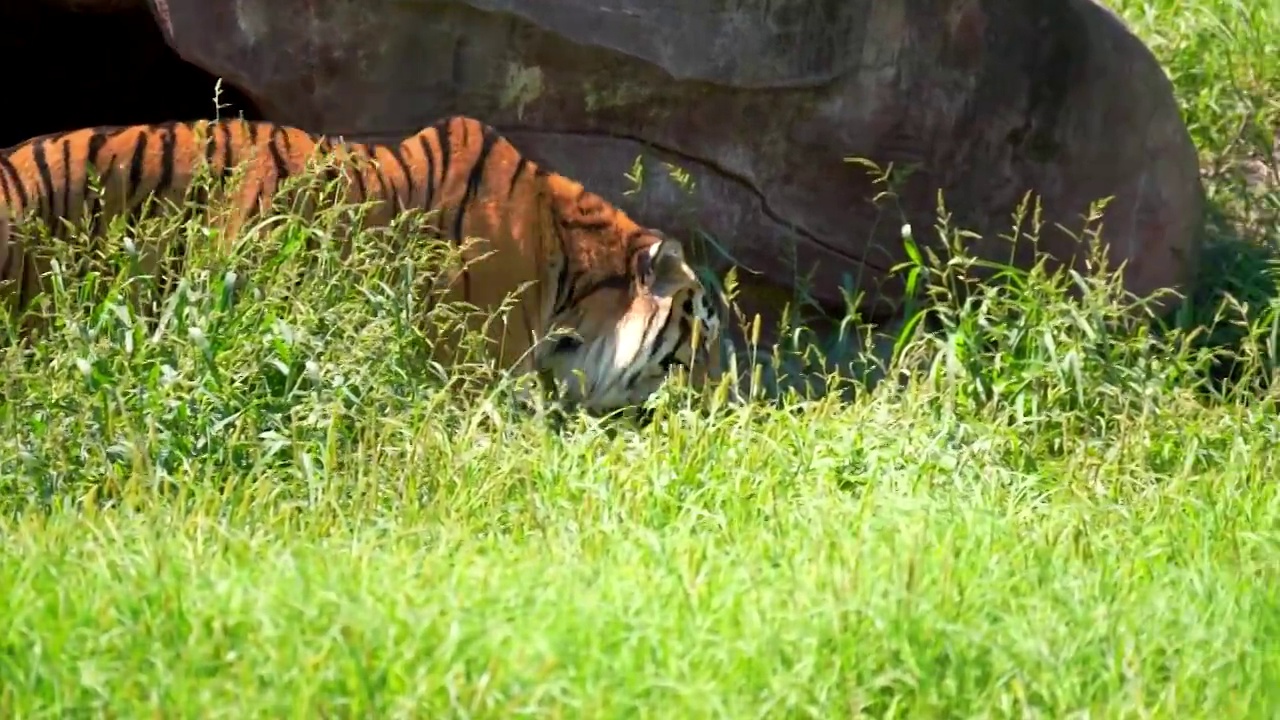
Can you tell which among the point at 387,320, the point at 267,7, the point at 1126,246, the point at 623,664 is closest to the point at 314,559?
the point at 623,664

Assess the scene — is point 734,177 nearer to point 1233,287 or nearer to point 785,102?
point 785,102

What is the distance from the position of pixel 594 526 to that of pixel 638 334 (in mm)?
1606

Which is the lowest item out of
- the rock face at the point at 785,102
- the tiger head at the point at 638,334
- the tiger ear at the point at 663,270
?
the tiger head at the point at 638,334

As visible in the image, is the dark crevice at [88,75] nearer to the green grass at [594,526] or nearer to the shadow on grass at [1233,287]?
the green grass at [594,526]

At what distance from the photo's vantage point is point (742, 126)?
602cm

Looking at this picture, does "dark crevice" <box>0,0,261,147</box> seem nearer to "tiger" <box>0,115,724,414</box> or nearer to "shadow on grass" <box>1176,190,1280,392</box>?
"tiger" <box>0,115,724,414</box>

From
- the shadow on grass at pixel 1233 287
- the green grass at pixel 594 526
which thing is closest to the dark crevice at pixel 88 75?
the green grass at pixel 594 526

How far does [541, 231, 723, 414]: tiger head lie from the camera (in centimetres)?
547

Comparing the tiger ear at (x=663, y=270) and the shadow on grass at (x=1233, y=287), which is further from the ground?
the tiger ear at (x=663, y=270)

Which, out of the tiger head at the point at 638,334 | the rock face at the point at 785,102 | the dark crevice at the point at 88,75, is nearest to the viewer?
the tiger head at the point at 638,334

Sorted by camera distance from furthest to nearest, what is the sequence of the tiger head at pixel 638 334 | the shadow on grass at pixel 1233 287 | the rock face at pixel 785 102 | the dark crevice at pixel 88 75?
the dark crevice at pixel 88 75 → the shadow on grass at pixel 1233 287 → the rock face at pixel 785 102 → the tiger head at pixel 638 334

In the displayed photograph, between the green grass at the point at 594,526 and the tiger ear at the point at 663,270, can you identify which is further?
the tiger ear at the point at 663,270

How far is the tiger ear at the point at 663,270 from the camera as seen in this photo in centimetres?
547

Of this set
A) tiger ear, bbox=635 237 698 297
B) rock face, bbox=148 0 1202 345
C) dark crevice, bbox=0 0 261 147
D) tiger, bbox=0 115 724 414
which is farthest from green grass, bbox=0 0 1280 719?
dark crevice, bbox=0 0 261 147
